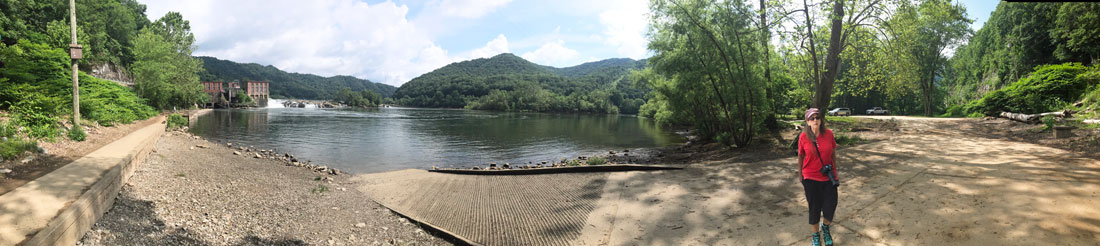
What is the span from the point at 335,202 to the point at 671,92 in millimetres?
17750

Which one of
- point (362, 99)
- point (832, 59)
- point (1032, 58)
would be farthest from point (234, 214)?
point (362, 99)

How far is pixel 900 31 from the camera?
13625 millimetres

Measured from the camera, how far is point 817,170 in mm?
4500

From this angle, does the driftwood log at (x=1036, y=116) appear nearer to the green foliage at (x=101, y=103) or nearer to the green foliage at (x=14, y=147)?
the green foliage at (x=14, y=147)

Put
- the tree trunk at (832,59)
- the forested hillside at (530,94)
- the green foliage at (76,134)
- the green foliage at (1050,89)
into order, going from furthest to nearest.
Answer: the forested hillside at (530,94) < the green foliage at (1050,89) < the tree trunk at (832,59) < the green foliage at (76,134)

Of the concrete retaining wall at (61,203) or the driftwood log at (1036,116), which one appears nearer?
the concrete retaining wall at (61,203)

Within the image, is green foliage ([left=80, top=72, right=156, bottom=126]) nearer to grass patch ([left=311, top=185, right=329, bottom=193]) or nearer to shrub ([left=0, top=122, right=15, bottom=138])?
shrub ([left=0, top=122, right=15, bottom=138])

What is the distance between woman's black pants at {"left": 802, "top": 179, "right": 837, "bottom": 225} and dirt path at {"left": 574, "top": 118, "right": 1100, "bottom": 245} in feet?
1.57

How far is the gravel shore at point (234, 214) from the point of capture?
17.3 ft

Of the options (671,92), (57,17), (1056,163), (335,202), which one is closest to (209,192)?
(335,202)

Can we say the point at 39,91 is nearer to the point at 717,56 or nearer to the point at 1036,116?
Result: the point at 717,56

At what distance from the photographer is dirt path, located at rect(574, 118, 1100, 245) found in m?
4.41

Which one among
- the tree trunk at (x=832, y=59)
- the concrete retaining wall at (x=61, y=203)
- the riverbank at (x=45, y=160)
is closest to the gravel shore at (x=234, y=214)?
the concrete retaining wall at (x=61, y=203)

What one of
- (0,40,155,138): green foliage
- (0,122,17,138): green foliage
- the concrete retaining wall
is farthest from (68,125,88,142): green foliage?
the concrete retaining wall
